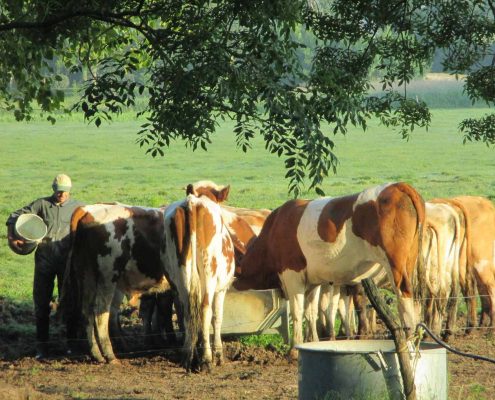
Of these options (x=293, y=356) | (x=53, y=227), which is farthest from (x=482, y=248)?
(x=53, y=227)

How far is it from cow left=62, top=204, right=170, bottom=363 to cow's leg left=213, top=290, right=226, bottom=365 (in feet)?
2.70

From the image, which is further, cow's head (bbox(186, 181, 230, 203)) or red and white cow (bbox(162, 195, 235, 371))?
cow's head (bbox(186, 181, 230, 203))

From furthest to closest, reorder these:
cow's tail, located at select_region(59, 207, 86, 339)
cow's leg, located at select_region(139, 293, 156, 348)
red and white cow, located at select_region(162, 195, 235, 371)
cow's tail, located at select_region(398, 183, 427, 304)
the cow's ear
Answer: the cow's ear → cow's leg, located at select_region(139, 293, 156, 348) → cow's tail, located at select_region(59, 207, 86, 339) → cow's tail, located at select_region(398, 183, 427, 304) → red and white cow, located at select_region(162, 195, 235, 371)

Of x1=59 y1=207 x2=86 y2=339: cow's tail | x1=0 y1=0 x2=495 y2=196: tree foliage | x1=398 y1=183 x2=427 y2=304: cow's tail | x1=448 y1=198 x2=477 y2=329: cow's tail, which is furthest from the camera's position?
x1=448 y1=198 x2=477 y2=329: cow's tail

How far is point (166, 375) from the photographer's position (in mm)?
11594

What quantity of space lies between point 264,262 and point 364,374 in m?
6.10

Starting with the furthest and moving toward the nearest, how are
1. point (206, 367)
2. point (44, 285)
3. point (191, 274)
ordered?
1. point (44, 285)
2. point (191, 274)
3. point (206, 367)

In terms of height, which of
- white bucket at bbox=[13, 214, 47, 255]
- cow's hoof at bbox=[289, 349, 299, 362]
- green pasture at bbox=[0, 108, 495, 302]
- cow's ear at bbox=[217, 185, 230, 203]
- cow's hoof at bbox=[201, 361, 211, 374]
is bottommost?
green pasture at bbox=[0, 108, 495, 302]

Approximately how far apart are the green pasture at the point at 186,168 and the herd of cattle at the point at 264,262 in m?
4.73

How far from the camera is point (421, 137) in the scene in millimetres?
75375

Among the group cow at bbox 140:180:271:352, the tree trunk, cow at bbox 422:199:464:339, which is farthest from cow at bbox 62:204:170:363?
the tree trunk

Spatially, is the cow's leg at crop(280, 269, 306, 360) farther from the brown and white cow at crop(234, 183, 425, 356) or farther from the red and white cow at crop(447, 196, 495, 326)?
the red and white cow at crop(447, 196, 495, 326)

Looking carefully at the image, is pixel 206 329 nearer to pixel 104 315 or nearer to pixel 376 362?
pixel 104 315

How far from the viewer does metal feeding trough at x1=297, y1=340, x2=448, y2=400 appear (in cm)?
779
